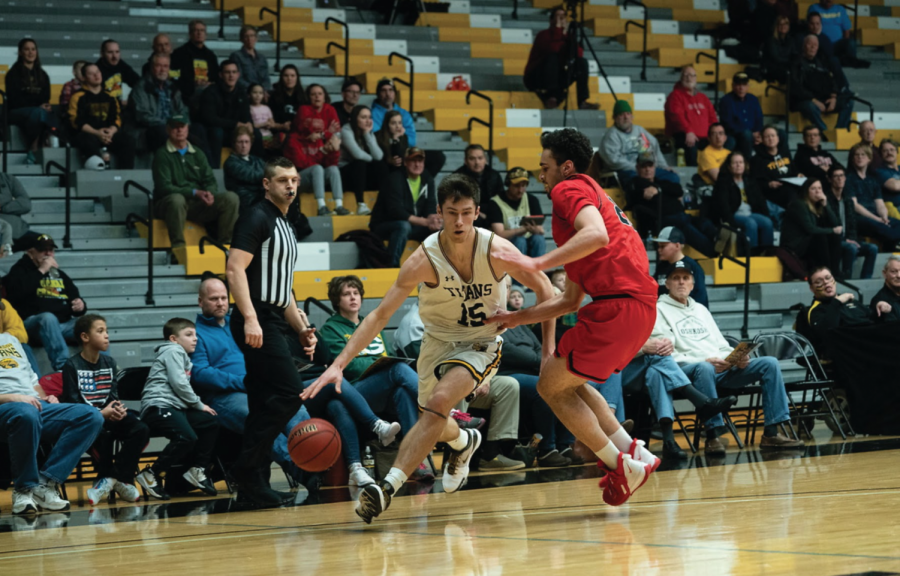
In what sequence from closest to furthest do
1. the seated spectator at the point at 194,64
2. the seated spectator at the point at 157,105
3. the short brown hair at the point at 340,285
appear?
the short brown hair at the point at 340,285, the seated spectator at the point at 157,105, the seated spectator at the point at 194,64

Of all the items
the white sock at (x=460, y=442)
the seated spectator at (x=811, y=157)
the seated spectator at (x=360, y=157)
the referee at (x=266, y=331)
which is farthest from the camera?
the seated spectator at (x=811, y=157)

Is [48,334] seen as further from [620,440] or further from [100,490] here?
[620,440]

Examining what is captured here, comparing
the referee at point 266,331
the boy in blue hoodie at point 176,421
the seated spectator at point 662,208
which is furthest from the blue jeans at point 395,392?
the seated spectator at point 662,208

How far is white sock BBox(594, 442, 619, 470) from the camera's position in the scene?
5.46 metres

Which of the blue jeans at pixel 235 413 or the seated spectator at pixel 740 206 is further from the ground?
the seated spectator at pixel 740 206

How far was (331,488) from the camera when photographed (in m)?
7.46

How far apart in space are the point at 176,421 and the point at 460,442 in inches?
86.1

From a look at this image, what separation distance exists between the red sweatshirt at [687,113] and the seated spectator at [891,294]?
445 cm

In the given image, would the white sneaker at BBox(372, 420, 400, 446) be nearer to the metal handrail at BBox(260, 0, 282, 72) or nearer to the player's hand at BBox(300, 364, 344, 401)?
the player's hand at BBox(300, 364, 344, 401)

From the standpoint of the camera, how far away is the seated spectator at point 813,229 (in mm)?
12602

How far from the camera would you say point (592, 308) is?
5359 mm

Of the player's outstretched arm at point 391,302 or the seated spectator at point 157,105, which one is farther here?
the seated spectator at point 157,105

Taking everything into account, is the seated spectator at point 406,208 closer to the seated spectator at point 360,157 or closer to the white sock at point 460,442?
the seated spectator at point 360,157

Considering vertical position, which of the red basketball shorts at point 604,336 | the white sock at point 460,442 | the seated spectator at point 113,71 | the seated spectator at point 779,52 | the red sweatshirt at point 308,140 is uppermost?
the seated spectator at point 779,52
